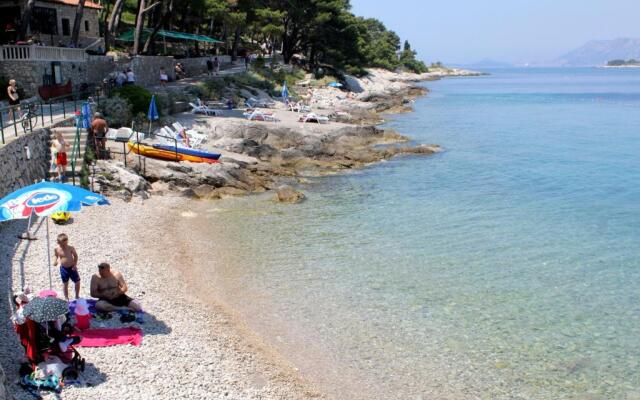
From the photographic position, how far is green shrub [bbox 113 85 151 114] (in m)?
31.0

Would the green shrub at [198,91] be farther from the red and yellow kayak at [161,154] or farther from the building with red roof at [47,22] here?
the red and yellow kayak at [161,154]

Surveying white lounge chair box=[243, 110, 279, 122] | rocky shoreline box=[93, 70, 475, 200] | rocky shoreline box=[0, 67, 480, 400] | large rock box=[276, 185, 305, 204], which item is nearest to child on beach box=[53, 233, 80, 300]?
rocky shoreline box=[0, 67, 480, 400]

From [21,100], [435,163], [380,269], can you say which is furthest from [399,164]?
[21,100]

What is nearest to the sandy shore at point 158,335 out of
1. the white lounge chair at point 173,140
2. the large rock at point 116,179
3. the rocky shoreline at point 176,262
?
the rocky shoreline at point 176,262

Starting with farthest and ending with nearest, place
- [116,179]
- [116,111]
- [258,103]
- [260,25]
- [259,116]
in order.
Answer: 1. [260,25]
2. [258,103]
3. [259,116]
4. [116,111]
5. [116,179]

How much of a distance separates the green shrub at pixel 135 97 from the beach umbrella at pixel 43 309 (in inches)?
924

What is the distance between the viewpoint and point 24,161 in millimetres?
19062

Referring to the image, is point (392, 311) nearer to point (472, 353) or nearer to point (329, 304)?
point (329, 304)

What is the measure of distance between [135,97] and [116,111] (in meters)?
2.54

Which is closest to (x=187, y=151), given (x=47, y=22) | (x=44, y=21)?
(x=44, y=21)

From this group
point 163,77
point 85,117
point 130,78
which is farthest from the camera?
point 163,77

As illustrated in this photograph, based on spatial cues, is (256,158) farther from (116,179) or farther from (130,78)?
(116,179)

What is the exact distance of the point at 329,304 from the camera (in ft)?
47.6

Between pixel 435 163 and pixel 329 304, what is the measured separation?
71.6ft
